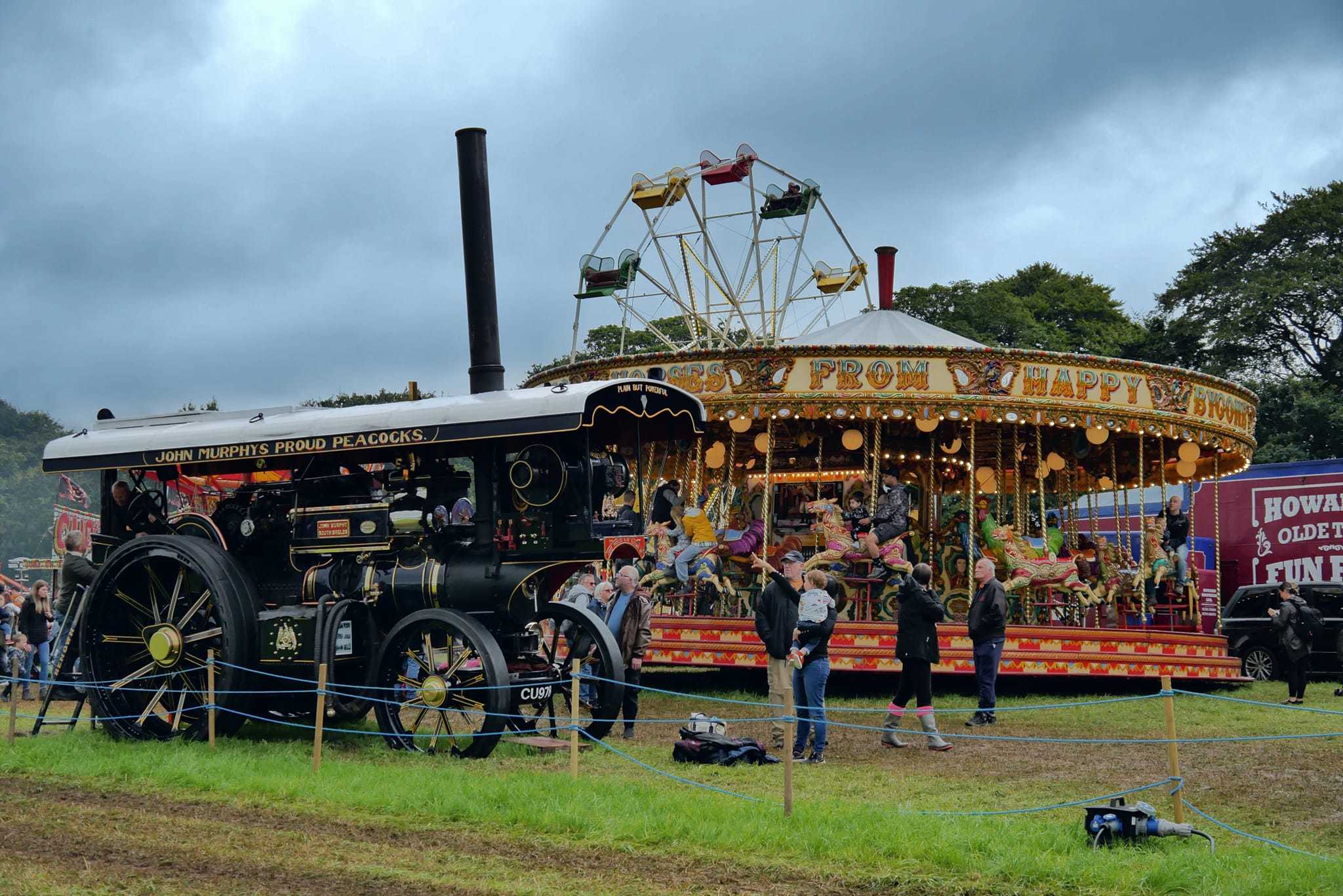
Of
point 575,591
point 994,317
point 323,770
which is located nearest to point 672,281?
point 575,591

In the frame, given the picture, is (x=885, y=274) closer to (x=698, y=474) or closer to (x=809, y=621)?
(x=698, y=474)

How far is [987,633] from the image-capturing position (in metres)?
13.6

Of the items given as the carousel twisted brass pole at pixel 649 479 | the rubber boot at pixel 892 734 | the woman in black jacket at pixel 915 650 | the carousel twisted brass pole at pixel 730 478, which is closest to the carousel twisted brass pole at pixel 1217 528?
the carousel twisted brass pole at pixel 730 478

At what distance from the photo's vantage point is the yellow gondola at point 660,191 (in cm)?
2525

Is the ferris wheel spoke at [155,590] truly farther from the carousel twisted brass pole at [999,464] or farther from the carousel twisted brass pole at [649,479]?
the carousel twisted brass pole at [999,464]

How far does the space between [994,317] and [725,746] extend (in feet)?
126

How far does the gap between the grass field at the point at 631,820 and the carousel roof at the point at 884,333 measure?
8.73 meters

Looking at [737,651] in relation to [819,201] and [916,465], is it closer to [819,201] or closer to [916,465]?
[916,465]

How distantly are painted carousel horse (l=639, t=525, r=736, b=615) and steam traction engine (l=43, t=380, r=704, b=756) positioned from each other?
487 centimetres

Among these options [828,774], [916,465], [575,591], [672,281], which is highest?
[672,281]

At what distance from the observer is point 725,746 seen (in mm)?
10969

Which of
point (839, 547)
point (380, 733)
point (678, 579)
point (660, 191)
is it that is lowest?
point (380, 733)

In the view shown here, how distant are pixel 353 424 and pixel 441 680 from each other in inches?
92.4

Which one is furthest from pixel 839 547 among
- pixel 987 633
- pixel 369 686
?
pixel 369 686
